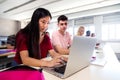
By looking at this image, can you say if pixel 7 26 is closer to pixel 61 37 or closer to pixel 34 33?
pixel 61 37

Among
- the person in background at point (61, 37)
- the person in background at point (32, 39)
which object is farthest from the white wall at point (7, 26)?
the person in background at point (32, 39)

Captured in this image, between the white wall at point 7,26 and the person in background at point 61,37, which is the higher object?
the white wall at point 7,26

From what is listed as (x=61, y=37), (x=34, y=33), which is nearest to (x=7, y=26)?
(x=61, y=37)

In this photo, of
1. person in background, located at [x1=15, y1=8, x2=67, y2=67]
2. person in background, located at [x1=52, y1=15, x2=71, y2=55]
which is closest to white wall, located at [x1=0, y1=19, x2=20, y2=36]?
person in background, located at [x1=52, y1=15, x2=71, y2=55]

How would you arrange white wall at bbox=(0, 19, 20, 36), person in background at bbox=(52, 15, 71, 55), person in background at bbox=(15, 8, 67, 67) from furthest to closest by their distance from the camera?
white wall at bbox=(0, 19, 20, 36) < person in background at bbox=(52, 15, 71, 55) < person in background at bbox=(15, 8, 67, 67)

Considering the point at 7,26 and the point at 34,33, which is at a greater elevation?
the point at 7,26

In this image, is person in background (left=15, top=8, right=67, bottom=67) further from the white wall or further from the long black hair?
the white wall

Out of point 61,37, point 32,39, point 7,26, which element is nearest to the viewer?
point 32,39

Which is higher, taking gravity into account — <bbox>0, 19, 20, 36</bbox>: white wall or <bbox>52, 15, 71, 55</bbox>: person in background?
<bbox>0, 19, 20, 36</bbox>: white wall

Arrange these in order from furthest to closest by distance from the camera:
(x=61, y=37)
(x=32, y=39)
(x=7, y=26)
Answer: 1. (x=7, y=26)
2. (x=61, y=37)
3. (x=32, y=39)

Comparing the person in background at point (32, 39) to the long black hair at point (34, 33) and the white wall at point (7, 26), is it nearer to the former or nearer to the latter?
the long black hair at point (34, 33)

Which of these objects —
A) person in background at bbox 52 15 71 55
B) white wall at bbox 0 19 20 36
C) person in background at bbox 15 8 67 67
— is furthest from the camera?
white wall at bbox 0 19 20 36

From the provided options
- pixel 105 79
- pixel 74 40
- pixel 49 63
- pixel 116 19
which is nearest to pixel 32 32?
pixel 49 63

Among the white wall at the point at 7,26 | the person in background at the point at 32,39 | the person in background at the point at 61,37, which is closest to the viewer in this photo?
the person in background at the point at 32,39
